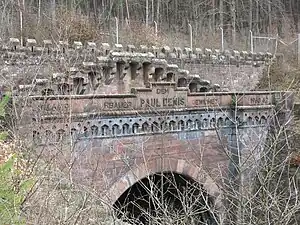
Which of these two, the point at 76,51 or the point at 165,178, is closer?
the point at 165,178

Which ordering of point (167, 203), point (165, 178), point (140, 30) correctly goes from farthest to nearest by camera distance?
point (140, 30)
point (165, 178)
point (167, 203)

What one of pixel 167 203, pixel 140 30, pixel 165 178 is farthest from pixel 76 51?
pixel 140 30

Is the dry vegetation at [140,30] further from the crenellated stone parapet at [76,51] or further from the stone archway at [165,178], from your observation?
the stone archway at [165,178]

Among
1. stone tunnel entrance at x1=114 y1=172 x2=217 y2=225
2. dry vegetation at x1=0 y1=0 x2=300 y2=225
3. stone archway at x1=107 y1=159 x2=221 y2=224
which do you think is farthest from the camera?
stone archway at x1=107 y1=159 x2=221 y2=224

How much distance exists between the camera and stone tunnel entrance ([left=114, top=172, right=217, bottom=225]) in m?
7.00

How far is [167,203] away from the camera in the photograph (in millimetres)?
11609

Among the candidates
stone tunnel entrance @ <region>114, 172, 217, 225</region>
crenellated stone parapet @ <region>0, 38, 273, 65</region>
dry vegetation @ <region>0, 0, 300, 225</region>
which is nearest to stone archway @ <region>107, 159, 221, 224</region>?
stone tunnel entrance @ <region>114, 172, 217, 225</region>

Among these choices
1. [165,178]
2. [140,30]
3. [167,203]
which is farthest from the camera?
[140,30]

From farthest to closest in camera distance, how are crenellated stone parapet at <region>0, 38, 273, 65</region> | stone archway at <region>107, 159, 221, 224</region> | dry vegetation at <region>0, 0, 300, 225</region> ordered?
crenellated stone parapet at <region>0, 38, 273, 65</region>, stone archway at <region>107, 159, 221, 224</region>, dry vegetation at <region>0, 0, 300, 225</region>

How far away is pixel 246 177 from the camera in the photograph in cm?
1307

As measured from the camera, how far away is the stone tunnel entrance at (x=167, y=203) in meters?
7.00

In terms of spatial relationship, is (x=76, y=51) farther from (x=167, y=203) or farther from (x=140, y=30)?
(x=140, y=30)

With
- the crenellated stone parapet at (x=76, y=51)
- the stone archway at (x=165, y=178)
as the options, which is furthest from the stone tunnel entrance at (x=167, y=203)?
the crenellated stone parapet at (x=76, y=51)

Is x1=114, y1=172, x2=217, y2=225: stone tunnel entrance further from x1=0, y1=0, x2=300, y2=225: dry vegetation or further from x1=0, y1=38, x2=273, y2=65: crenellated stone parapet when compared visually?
x1=0, y1=38, x2=273, y2=65: crenellated stone parapet
